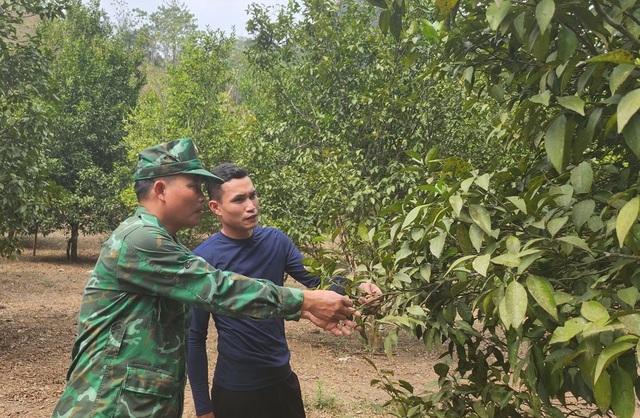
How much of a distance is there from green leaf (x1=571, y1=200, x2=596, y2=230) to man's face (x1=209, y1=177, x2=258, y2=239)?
179cm

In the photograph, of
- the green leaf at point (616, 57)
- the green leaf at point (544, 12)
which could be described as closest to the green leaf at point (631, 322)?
the green leaf at point (616, 57)

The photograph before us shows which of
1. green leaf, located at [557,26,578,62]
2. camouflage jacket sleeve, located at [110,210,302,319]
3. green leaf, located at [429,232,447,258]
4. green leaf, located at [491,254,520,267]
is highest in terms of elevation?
green leaf, located at [557,26,578,62]

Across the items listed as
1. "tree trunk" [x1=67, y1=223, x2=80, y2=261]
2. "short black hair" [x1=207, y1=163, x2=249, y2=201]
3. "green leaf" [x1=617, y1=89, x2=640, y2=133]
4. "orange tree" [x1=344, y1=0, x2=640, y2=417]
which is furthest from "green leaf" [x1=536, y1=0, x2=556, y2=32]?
"tree trunk" [x1=67, y1=223, x2=80, y2=261]

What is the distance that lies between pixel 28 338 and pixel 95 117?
1105cm

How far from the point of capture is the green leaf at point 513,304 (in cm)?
123

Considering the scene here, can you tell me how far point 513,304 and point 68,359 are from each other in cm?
736

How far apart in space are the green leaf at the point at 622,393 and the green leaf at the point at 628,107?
47cm

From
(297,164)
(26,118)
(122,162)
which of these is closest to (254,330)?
(26,118)

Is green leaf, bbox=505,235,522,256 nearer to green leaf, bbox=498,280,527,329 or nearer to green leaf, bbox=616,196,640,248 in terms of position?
green leaf, bbox=498,280,527,329

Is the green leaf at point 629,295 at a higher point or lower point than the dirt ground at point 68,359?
higher

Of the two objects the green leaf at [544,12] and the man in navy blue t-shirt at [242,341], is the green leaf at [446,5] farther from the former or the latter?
the man in navy blue t-shirt at [242,341]

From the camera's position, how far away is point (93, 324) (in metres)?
2.04

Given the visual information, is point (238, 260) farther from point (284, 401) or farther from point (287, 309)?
point (287, 309)

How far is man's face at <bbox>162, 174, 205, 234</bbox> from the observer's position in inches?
87.8
